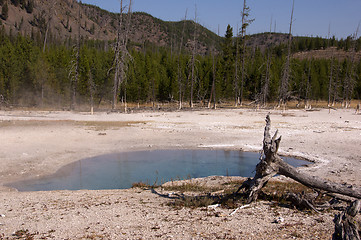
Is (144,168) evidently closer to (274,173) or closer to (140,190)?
(140,190)

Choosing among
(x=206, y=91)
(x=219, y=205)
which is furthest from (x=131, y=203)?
(x=206, y=91)

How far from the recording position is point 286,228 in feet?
19.6

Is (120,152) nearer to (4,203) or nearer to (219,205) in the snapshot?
(4,203)

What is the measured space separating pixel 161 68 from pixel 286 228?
51.4 m

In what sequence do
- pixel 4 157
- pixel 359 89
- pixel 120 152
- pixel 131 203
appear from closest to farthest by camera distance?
pixel 131 203 → pixel 4 157 → pixel 120 152 → pixel 359 89

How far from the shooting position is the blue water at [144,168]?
1145 cm

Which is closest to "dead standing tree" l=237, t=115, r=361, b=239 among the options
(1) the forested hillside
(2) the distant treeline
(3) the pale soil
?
(3) the pale soil

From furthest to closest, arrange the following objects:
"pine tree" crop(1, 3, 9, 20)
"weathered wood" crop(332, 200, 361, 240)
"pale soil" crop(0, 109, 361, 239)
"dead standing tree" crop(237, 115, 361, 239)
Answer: "pine tree" crop(1, 3, 9, 20), "dead standing tree" crop(237, 115, 361, 239), "pale soil" crop(0, 109, 361, 239), "weathered wood" crop(332, 200, 361, 240)

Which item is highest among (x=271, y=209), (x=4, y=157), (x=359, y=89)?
(x=359, y=89)

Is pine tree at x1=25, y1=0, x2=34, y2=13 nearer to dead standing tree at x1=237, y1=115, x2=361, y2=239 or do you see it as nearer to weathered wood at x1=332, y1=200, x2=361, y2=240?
dead standing tree at x1=237, y1=115, x2=361, y2=239

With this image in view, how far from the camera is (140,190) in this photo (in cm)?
975

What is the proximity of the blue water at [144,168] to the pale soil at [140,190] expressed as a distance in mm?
757

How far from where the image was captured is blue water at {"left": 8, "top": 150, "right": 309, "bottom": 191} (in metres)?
11.4

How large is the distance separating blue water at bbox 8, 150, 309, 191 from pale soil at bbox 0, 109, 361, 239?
76 centimetres
